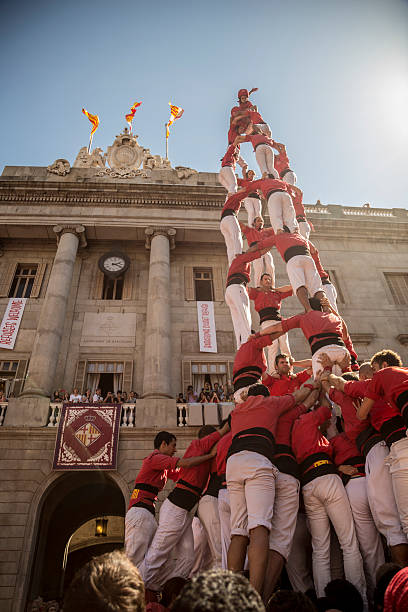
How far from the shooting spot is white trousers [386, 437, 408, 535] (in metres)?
4.32

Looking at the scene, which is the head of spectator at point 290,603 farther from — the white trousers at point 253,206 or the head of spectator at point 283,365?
the white trousers at point 253,206

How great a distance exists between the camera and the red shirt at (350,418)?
17.7ft

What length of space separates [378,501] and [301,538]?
1343mm

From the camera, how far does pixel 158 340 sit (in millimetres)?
18047

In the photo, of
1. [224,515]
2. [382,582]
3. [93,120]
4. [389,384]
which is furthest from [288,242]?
[93,120]

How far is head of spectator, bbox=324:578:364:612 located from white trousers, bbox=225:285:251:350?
4.99 meters

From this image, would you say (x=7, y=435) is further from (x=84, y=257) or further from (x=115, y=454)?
(x=84, y=257)

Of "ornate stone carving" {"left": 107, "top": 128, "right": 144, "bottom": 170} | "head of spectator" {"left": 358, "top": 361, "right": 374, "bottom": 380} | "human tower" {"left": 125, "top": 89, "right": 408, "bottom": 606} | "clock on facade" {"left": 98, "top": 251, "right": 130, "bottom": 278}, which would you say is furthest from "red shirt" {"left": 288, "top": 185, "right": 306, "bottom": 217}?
"ornate stone carving" {"left": 107, "top": 128, "right": 144, "bottom": 170}

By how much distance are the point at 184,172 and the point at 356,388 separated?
20810 mm

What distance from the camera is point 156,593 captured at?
575 cm

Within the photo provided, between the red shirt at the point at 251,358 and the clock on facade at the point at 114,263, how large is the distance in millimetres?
14818

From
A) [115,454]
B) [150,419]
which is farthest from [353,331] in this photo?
[115,454]

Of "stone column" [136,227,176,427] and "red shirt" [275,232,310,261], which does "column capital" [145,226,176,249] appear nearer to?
"stone column" [136,227,176,427]

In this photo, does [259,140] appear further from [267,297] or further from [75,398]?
[75,398]
